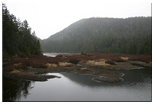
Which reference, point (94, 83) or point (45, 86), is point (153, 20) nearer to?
point (94, 83)

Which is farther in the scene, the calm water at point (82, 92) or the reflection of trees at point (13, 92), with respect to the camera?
the calm water at point (82, 92)

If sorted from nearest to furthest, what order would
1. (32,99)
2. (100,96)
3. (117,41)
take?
(32,99), (100,96), (117,41)

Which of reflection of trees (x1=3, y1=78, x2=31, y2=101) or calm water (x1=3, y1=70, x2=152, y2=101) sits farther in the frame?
calm water (x1=3, y1=70, x2=152, y2=101)

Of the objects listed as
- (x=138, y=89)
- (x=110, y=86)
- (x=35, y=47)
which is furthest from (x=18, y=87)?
(x=35, y=47)

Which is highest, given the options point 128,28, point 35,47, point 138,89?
point 128,28

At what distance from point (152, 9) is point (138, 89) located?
11.5 metres

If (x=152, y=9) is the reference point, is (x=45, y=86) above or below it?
below

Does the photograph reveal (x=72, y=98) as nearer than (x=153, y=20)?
No

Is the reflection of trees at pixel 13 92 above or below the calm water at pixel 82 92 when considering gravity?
above

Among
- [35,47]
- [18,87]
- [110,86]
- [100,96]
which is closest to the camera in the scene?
[100,96]

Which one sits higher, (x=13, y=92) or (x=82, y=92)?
(x=13, y=92)

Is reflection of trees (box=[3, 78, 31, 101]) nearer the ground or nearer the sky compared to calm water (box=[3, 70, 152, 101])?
nearer the sky

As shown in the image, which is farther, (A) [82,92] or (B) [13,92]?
(A) [82,92]

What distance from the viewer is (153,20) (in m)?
14.3
